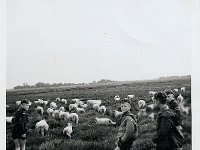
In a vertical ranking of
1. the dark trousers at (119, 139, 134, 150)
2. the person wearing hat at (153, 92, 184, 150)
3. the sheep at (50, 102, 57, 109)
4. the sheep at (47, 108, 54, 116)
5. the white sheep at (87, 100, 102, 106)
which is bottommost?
the dark trousers at (119, 139, 134, 150)

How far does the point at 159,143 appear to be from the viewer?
62.0 inches

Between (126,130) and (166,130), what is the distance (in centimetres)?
18

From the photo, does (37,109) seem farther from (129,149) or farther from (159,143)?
(159,143)

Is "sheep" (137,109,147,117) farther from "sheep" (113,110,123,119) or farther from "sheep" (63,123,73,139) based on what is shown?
"sheep" (63,123,73,139)

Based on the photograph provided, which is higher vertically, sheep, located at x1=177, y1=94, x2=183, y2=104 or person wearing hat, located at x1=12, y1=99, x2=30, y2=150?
sheep, located at x1=177, y1=94, x2=183, y2=104

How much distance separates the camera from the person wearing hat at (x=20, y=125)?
1533 mm

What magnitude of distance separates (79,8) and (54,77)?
12.8 inches

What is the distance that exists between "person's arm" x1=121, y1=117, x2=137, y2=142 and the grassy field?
0.03 meters

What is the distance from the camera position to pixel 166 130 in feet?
5.20

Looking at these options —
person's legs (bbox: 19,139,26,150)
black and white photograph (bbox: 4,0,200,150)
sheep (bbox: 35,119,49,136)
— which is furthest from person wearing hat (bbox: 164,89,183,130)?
person's legs (bbox: 19,139,26,150)

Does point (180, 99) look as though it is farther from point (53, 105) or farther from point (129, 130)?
point (53, 105)

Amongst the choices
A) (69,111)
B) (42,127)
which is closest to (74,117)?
(69,111)

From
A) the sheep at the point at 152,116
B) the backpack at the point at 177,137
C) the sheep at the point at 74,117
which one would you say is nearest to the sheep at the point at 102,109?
the sheep at the point at 74,117

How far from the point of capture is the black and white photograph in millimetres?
1542
